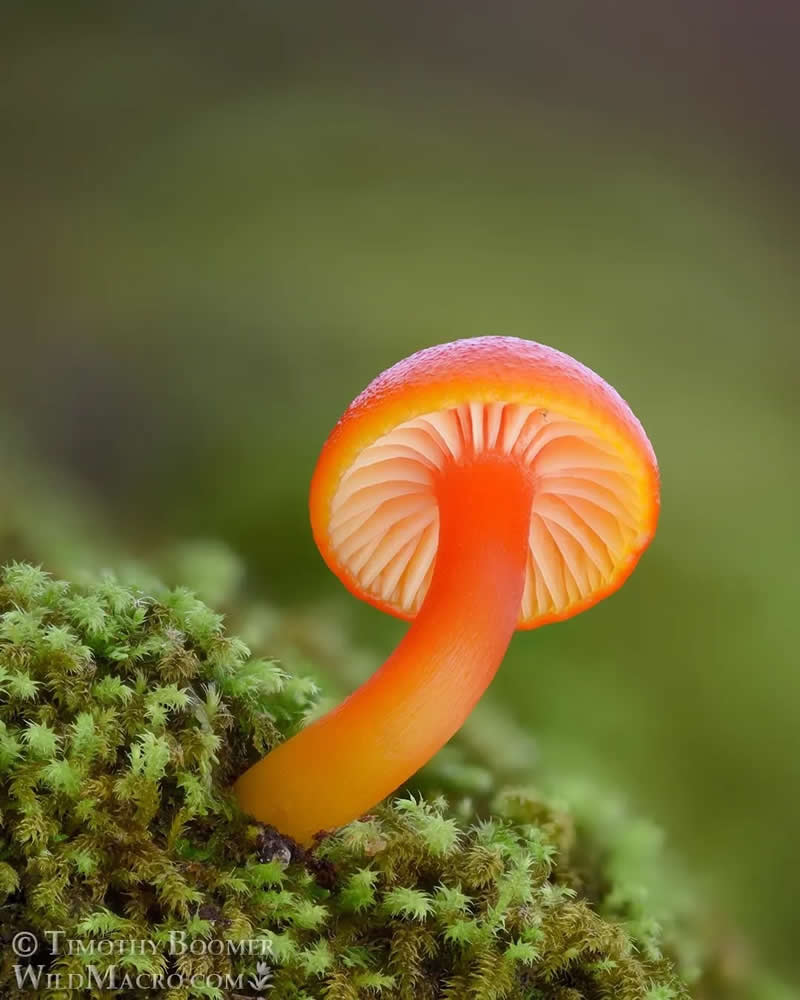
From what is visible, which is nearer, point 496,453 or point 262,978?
point 262,978

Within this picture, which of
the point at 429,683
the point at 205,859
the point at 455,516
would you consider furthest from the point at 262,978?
the point at 455,516

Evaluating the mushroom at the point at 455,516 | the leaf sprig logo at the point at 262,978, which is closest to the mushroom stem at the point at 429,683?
the mushroom at the point at 455,516

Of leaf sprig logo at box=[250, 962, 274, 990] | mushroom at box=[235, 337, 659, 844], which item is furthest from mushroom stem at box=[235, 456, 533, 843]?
leaf sprig logo at box=[250, 962, 274, 990]

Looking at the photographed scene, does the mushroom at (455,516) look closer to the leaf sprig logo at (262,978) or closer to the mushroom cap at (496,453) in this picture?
the mushroom cap at (496,453)

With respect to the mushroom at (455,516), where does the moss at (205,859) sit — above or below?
below

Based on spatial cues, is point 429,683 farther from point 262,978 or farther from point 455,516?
point 262,978

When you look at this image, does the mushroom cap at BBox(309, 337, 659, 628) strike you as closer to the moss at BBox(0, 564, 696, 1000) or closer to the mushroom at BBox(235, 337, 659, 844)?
the mushroom at BBox(235, 337, 659, 844)

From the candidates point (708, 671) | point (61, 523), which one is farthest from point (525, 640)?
point (61, 523)
